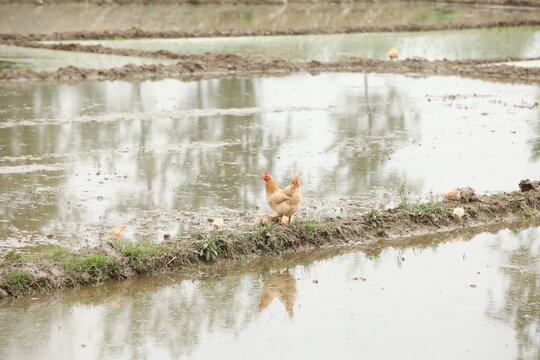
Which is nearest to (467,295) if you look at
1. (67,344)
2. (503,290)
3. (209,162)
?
(503,290)

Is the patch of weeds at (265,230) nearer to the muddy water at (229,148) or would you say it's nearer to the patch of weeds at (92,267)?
the muddy water at (229,148)

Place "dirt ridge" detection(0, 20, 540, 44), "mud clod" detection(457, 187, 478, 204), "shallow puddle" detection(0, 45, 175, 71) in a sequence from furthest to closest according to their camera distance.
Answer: "dirt ridge" detection(0, 20, 540, 44) < "shallow puddle" detection(0, 45, 175, 71) < "mud clod" detection(457, 187, 478, 204)

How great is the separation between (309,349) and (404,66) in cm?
1886

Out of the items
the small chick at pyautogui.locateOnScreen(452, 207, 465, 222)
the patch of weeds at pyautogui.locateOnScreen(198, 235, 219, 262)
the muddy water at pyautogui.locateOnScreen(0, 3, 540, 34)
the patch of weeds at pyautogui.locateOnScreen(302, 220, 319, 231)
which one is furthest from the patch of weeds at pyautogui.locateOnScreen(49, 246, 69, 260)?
the muddy water at pyautogui.locateOnScreen(0, 3, 540, 34)

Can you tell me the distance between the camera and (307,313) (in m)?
6.81

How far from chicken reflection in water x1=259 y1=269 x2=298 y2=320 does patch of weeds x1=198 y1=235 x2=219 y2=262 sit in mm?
636

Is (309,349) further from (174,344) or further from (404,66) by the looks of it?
(404,66)

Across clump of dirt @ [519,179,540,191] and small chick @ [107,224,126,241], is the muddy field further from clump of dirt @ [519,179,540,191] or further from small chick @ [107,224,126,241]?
small chick @ [107,224,126,241]

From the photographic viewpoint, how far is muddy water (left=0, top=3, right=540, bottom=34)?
34.1 metres

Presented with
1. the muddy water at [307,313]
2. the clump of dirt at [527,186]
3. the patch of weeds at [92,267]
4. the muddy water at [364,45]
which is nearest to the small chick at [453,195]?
the clump of dirt at [527,186]

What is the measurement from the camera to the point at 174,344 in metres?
6.04

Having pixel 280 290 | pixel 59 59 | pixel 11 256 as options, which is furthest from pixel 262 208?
pixel 59 59

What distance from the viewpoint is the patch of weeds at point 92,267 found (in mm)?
7258

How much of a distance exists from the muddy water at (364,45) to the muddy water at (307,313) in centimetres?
1768
